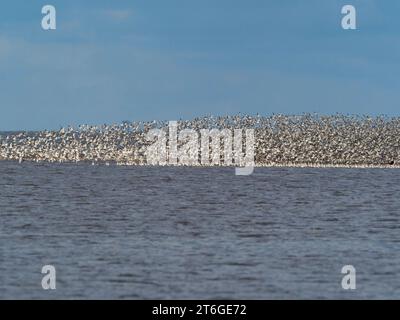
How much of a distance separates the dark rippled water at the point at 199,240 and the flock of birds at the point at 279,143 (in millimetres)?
36245

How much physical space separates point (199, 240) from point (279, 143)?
3082 inches

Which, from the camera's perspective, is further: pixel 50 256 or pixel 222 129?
pixel 222 129

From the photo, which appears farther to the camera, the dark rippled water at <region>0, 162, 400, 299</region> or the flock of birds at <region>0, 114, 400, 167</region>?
the flock of birds at <region>0, 114, 400, 167</region>

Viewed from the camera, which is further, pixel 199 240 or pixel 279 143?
pixel 279 143

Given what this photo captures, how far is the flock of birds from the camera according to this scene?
10912 cm

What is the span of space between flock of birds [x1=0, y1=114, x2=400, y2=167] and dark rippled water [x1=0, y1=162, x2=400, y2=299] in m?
36.2

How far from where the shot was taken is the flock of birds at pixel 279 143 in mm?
109125

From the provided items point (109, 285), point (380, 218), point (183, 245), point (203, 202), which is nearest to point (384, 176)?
point (203, 202)

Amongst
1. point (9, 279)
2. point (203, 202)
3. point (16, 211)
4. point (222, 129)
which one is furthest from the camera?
point (222, 129)

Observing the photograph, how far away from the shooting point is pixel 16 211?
165 ft

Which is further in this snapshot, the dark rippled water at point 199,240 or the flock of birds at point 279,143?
the flock of birds at point 279,143

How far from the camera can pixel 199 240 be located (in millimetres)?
37156
